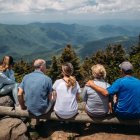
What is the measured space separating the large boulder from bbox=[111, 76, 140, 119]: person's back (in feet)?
9.33

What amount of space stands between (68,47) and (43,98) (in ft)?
153

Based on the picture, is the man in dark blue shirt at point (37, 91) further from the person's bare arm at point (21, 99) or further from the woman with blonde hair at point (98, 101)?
the woman with blonde hair at point (98, 101)

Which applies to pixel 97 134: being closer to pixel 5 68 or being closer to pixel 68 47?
pixel 5 68

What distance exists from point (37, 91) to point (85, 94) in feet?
4.87

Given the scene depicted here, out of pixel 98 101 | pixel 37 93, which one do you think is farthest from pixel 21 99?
pixel 98 101

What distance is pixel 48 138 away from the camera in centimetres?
855

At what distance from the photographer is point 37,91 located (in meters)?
8.58

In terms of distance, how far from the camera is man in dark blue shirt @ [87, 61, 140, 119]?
8156mm

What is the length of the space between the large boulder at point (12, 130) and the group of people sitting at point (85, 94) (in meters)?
0.60

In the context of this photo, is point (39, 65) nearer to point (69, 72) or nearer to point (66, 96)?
point (69, 72)

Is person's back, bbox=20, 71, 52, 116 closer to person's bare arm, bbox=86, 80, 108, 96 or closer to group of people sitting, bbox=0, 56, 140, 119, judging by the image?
group of people sitting, bbox=0, 56, 140, 119

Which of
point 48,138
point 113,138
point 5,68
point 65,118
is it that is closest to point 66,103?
point 65,118

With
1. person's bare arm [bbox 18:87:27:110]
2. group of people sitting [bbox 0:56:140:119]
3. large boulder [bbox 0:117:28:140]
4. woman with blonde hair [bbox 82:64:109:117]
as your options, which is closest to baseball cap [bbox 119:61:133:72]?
group of people sitting [bbox 0:56:140:119]

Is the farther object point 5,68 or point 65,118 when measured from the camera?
point 5,68
